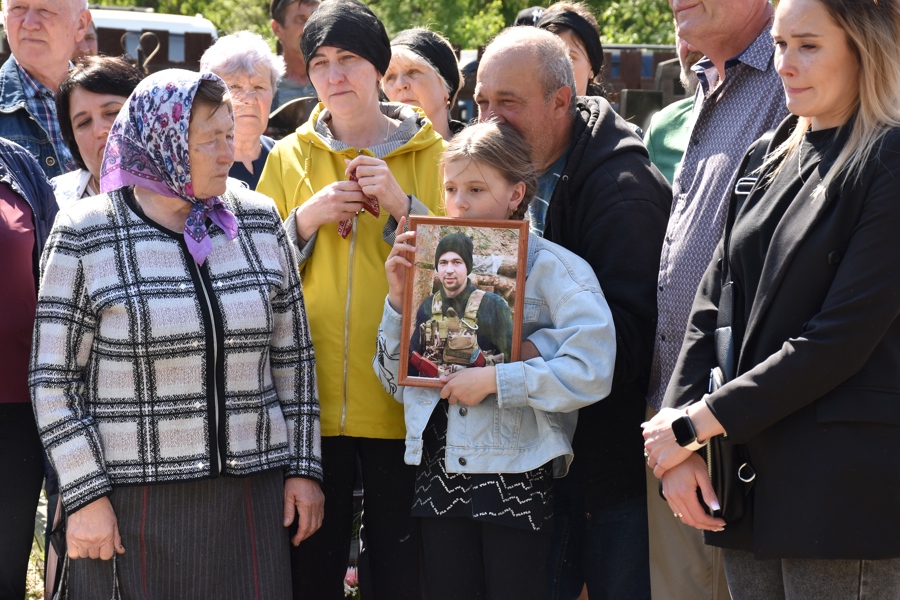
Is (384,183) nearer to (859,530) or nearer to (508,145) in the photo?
(508,145)

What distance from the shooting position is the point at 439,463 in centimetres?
333

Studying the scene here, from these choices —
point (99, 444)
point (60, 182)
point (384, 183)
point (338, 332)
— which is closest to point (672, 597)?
point (338, 332)

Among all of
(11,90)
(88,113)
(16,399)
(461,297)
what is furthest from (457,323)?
(11,90)

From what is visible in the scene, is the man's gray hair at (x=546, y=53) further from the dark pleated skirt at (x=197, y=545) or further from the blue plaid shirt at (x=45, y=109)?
the blue plaid shirt at (x=45, y=109)

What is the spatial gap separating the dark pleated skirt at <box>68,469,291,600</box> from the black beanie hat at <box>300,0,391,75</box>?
5.13 ft

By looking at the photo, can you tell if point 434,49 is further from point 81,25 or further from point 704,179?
point 704,179

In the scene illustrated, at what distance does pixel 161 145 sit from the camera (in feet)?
10.3

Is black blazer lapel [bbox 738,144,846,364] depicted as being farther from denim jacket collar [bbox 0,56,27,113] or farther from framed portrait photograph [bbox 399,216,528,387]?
denim jacket collar [bbox 0,56,27,113]

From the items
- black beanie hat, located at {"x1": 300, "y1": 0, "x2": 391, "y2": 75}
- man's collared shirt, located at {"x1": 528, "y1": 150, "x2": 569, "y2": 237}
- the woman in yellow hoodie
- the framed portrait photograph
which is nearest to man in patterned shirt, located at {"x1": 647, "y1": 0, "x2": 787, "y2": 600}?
man's collared shirt, located at {"x1": 528, "y1": 150, "x2": 569, "y2": 237}

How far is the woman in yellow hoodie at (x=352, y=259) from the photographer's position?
11.8ft

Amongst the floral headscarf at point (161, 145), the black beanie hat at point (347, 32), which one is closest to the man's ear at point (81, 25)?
the black beanie hat at point (347, 32)

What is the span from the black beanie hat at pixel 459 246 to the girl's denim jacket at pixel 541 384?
0.21m

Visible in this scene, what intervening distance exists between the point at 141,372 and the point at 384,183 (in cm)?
102

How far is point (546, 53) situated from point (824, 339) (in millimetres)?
1602
